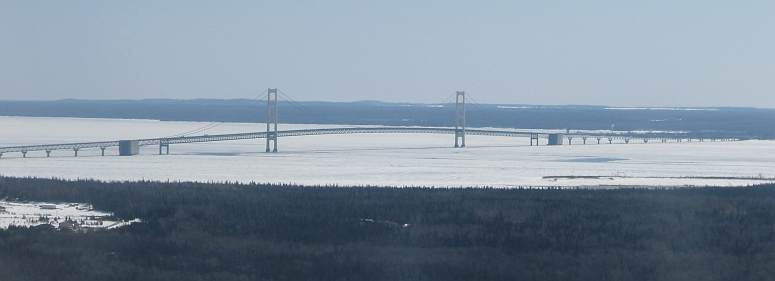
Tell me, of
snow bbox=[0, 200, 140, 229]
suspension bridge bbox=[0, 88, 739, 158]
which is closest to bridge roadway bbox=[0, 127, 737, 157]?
suspension bridge bbox=[0, 88, 739, 158]

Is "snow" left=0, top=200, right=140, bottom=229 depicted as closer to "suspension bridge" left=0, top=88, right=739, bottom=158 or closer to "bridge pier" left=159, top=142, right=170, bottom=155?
"suspension bridge" left=0, top=88, right=739, bottom=158

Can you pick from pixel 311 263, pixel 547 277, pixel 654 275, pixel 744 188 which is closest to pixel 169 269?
pixel 311 263

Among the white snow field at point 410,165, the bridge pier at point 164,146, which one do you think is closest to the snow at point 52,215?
the white snow field at point 410,165

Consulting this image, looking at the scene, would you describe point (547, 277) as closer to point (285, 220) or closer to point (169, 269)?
point (169, 269)

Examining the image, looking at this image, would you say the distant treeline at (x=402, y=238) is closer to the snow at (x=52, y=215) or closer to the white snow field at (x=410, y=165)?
the snow at (x=52, y=215)

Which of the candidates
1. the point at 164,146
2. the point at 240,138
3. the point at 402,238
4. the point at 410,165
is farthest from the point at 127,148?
the point at 402,238

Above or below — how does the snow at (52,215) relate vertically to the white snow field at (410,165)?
above
